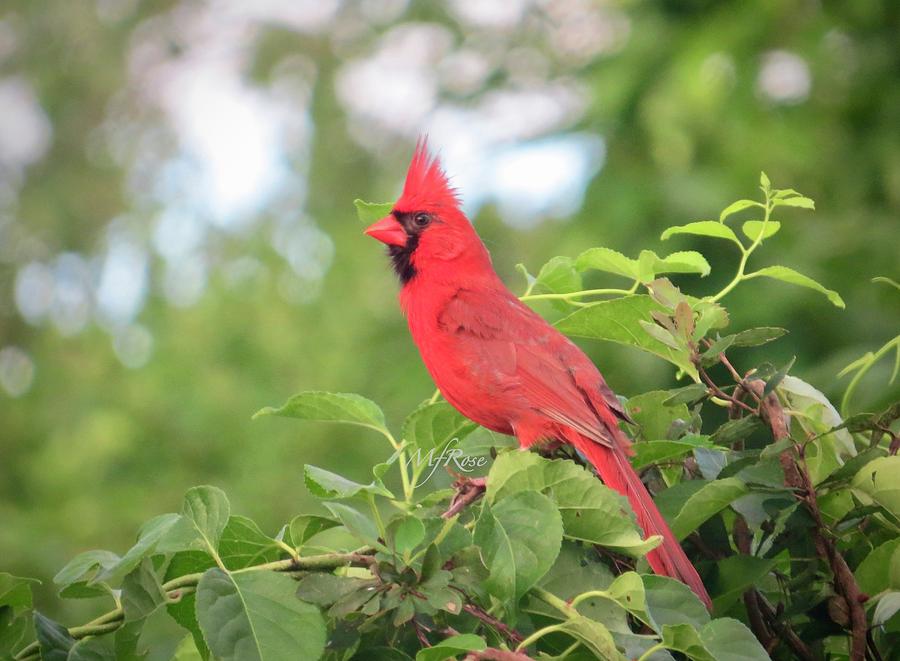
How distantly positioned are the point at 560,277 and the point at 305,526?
51 cm

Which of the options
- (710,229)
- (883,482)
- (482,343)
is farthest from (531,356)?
(883,482)

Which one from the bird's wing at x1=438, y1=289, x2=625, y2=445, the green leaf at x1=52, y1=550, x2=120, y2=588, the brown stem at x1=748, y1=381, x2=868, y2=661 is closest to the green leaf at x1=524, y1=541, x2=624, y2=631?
the brown stem at x1=748, y1=381, x2=868, y2=661

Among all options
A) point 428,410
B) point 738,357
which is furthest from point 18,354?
point 428,410

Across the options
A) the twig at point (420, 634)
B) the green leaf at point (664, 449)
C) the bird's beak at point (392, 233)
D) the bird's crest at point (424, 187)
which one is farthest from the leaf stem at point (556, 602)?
the bird's crest at point (424, 187)

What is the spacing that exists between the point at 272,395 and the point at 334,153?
4.41m

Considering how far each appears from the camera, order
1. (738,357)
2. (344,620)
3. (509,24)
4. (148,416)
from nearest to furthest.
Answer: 1. (344,620)
2. (738,357)
3. (148,416)
4. (509,24)

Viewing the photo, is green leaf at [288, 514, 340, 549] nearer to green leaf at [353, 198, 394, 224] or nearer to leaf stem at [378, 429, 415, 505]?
leaf stem at [378, 429, 415, 505]

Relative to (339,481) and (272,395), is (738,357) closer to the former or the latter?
(272,395)

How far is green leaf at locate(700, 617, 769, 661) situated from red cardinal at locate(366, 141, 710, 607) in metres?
0.42

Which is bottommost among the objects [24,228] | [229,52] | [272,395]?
[272,395]

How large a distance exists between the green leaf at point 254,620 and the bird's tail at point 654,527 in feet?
1.20

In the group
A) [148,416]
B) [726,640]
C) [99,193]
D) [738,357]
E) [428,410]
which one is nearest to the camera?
[726,640]

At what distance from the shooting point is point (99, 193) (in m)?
9.49

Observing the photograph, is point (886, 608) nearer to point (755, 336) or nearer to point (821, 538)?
point (821, 538)
